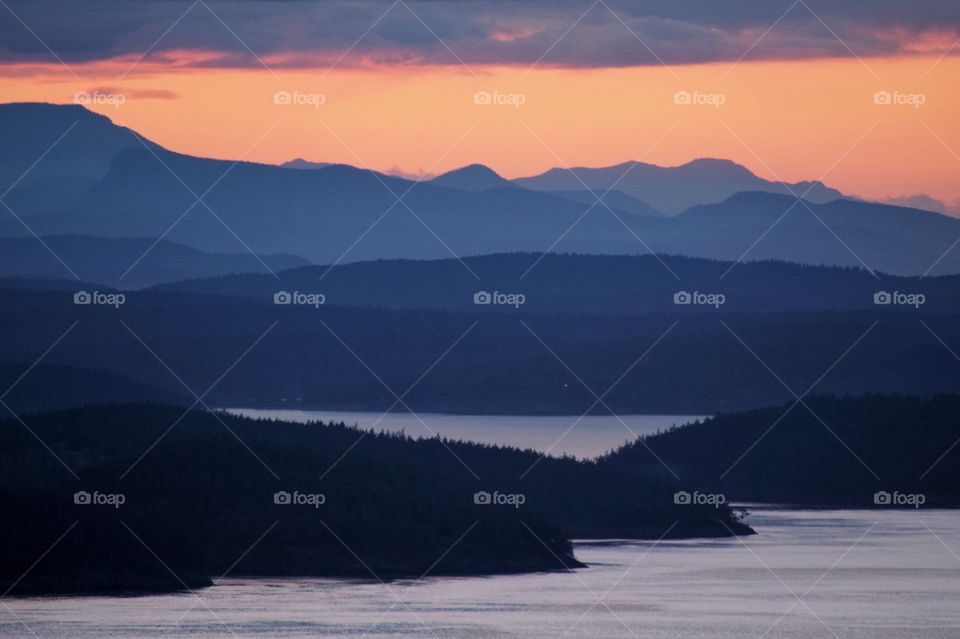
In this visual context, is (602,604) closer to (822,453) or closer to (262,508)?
(262,508)

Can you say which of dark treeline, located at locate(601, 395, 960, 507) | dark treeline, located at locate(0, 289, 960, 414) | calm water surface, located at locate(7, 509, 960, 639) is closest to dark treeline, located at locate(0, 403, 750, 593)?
calm water surface, located at locate(7, 509, 960, 639)

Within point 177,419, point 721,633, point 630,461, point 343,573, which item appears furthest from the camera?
point 630,461

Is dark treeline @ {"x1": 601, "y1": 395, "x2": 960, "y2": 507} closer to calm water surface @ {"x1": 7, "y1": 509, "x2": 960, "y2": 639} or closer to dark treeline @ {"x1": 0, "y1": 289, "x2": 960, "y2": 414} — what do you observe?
calm water surface @ {"x1": 7, "y1": 509, "x2": 960, "y2": 639}

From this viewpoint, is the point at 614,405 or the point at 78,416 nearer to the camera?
the point at 78,416

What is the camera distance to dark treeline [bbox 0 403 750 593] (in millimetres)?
60438

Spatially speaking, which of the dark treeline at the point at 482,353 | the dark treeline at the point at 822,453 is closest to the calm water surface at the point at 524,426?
the dark treeline at the point at 482,353

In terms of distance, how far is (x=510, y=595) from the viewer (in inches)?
2327

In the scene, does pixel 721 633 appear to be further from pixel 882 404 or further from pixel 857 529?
pixel 882 404

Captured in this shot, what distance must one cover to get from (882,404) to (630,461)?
14.8 meters

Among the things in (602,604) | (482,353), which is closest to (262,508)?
(602,604)

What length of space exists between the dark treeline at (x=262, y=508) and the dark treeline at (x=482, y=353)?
60.1 m

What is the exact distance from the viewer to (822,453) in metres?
98.6

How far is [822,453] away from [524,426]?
39.3m

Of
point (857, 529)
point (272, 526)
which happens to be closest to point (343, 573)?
point (272, 526)
